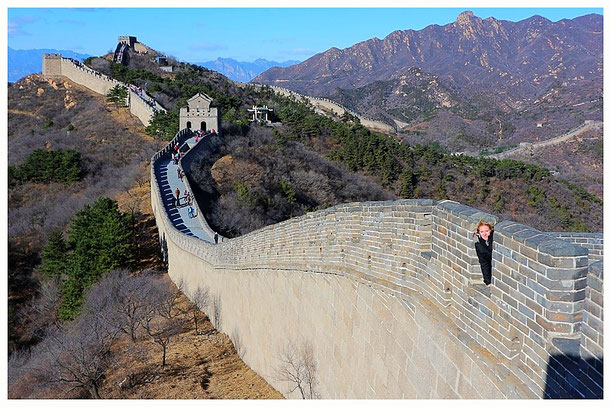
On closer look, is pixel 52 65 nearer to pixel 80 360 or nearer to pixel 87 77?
pixel 87 77

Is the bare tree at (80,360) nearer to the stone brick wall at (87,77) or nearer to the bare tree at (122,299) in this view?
the bare tree at (122,299)

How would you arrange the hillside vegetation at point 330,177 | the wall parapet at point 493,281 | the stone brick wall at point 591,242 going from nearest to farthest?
1. the wall parapet at point 493,281
2. the stone brick wall at point 591,242
3. the hillside vegetation at point 330,177

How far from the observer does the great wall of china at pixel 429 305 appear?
2.79 meters

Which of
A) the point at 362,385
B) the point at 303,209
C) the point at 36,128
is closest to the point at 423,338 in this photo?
the point at 362,385

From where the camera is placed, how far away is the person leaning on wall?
11.2 feet

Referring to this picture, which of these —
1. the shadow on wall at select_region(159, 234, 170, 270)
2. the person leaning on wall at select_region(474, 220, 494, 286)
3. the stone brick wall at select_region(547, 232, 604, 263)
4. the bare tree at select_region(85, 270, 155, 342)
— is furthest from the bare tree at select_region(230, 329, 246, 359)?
the person leaning on wall at select_region(474, 220, 494, 286)

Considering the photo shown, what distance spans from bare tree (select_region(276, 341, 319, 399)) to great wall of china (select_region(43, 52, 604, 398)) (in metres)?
0.14

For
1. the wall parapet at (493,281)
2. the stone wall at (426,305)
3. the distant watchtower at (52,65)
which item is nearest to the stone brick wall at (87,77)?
the distant watchtower at (52,65)

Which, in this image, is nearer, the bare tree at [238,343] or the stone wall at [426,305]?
the stone wall at [426,305]

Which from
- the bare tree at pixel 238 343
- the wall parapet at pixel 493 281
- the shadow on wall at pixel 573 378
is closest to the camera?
the shadow on wall at pixel 573 378

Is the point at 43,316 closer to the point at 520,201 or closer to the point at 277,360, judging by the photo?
the point at 277,360

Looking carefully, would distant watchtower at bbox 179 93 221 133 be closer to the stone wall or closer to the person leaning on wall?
Answer: the stone wall

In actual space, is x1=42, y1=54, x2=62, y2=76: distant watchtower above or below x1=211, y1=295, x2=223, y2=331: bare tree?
above

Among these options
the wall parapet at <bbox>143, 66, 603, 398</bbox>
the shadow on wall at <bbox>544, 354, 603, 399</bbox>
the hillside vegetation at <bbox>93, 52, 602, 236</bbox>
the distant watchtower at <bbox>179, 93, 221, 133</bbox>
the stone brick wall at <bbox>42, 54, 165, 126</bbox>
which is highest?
the stone brick wall at <bbox>42, 54, 165, 126</bbox>
